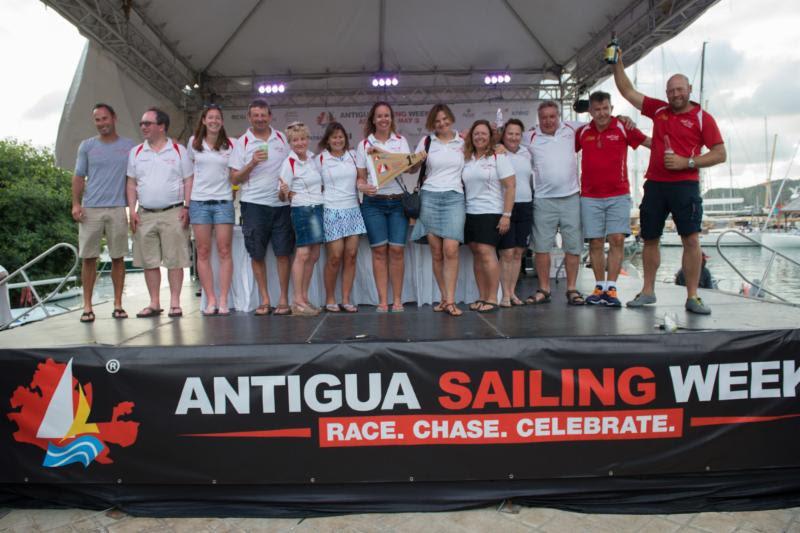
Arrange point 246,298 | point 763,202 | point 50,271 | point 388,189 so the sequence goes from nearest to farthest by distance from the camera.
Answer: point 388,189
point 246,298
point 50,271
point 763,202

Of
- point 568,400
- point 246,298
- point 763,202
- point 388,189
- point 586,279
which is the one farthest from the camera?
point 763,202

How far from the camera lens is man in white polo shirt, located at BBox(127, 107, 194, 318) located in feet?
11.8

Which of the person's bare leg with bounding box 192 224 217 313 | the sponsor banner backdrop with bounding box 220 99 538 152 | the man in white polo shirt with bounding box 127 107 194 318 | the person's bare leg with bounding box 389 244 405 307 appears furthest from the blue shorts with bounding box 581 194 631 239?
the sponsor banner backdrop with bounding box 220 99 538 152

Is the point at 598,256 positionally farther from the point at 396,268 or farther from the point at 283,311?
the point at 283,311

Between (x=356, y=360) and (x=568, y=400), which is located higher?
(x=356, y=360)

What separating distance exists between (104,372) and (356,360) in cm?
127

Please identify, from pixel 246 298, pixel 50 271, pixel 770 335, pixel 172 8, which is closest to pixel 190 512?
pixel 246 298

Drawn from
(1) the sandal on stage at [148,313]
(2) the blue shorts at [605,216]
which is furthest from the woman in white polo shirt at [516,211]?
(1) the sandal on stage at [148,313]

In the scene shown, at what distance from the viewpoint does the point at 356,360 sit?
2439mm

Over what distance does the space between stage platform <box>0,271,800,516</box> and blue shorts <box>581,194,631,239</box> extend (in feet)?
4.18

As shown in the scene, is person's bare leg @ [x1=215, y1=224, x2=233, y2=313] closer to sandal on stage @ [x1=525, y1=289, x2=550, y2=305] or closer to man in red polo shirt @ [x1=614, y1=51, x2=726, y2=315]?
sandal on stage @ [x1=525, y1=289, x2=550, y2=305]

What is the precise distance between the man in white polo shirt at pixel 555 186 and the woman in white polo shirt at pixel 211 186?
233 cm

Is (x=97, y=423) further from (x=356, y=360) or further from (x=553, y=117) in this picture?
(x=553, y=117)

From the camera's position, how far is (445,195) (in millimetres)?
3430
